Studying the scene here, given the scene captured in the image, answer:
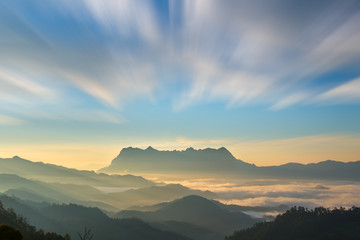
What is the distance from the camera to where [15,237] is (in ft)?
226
